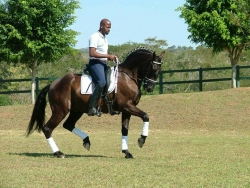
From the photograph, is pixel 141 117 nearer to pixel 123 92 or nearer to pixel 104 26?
pixel 123 92

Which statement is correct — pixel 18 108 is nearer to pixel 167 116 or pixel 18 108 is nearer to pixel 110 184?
pixel 167 116

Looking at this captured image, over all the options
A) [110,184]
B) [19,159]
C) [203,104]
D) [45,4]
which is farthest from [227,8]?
[110,184]

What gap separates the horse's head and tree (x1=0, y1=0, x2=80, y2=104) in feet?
59.0

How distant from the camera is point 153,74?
1274 cm

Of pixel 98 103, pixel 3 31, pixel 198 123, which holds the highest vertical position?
pixel 3 31

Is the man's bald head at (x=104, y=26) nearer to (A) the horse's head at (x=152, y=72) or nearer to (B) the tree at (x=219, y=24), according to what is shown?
(A) the horse's head at (x=152, y=72)

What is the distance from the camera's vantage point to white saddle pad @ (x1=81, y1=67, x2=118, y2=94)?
12.9 meters

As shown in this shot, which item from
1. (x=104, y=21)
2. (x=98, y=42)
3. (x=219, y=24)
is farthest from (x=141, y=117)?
(x=219, y=24)

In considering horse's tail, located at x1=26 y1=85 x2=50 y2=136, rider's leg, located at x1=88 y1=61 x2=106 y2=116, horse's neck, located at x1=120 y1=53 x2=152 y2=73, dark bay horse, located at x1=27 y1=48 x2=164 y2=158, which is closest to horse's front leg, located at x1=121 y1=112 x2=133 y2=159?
dark bay horse, located at x1=27 y1=48 x2=164 y2=158

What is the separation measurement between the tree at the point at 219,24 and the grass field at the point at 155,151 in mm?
3539

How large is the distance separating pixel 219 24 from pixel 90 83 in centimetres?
1901

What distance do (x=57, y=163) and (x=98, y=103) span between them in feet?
6.63

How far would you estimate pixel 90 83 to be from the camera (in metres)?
12.9

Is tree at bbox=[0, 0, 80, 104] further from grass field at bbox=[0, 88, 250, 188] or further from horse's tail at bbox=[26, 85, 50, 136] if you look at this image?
horse's tail at bbox=[26, 85, 50, 136]
